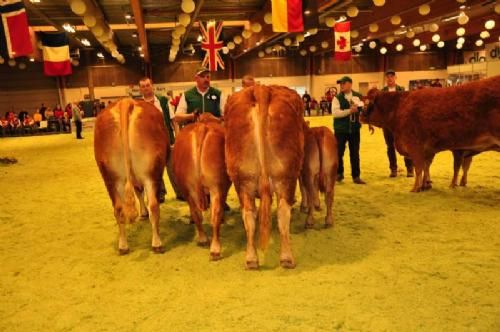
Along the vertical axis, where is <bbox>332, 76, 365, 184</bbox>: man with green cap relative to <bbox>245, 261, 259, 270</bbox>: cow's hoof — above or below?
above

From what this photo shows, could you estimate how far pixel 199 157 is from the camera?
439 centimetres

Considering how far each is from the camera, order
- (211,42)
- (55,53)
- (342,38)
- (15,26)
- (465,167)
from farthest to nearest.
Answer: (342,38) → (55,53) → (211,42) → (15,26) → (465,167)

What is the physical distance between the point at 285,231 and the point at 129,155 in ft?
5.70

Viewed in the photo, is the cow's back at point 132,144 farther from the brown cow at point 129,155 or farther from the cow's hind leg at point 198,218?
the cow's hind leg at point 198,218

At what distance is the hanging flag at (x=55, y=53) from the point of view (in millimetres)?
15344

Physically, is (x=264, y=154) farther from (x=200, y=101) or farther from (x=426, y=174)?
(x=426, y=174)

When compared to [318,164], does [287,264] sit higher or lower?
lower

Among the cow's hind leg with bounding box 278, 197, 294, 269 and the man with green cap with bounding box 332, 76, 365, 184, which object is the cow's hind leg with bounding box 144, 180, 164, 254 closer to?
the cow's hind leg with bounding box 278, 197, 294, 269

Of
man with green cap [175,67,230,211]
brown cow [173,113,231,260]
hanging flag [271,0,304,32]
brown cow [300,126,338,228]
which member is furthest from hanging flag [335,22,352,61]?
brown cow [173,113,231,260]

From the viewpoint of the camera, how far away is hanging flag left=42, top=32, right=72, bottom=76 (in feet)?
50.3

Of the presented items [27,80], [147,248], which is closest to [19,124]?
[27,80]

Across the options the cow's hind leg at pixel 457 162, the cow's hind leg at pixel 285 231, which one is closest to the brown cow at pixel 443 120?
the cow's hind leg at pixel 457 162

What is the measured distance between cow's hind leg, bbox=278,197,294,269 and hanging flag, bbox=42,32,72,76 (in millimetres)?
13820

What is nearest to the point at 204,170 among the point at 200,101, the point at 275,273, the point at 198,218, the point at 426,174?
the point at 198,218
